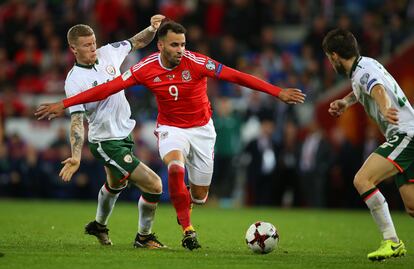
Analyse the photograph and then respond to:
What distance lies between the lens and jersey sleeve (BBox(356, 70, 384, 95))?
9.10 meters

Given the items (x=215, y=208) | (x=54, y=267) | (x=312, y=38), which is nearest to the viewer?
(x=54, y=267)

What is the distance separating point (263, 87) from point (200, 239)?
112 inches

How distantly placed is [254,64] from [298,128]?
6.51 ft

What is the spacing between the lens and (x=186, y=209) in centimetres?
973

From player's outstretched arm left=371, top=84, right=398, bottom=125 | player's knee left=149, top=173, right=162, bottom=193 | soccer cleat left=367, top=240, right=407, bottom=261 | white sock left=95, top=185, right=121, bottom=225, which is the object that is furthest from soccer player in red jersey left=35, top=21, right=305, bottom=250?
soccer cleat left=367, top=240, right=407, bottom=261

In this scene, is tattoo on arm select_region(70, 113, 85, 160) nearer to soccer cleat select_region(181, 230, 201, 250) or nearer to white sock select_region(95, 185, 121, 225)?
white sock select_region(95, 185, 121, 225)

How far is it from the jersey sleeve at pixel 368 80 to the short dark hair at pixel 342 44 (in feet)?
0.96

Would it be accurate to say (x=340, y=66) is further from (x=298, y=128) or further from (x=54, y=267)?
(x=298, y=128)

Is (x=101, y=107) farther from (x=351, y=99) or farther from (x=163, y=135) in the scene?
(x=351, y=99)

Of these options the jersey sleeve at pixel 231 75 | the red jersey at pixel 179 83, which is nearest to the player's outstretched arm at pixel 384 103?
the jersey sleeve at pixel 231 75

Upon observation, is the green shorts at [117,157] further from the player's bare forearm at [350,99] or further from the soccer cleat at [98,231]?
the player's bare forearm at [350,99]

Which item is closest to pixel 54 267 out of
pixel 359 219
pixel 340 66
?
pixel 340 66

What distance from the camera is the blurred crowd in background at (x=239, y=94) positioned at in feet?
66.2

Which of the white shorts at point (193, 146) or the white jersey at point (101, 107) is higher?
the white jersey at point (101, 107)
